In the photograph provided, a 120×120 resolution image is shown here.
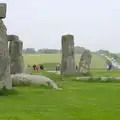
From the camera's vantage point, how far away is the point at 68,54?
4169cm

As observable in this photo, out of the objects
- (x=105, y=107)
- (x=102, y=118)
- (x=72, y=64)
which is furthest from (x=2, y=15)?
(x=72, y=64)

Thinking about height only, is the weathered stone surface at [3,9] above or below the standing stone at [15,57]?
above

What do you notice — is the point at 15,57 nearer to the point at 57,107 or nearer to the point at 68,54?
the point at 68,54

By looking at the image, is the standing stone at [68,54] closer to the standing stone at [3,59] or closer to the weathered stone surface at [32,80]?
the weathered stone surface at [32,80]

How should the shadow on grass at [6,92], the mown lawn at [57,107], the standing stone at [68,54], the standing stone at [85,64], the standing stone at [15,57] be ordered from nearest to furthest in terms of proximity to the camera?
the mown lawn at [57,107] → the shadow on grass at [6,92] → the standing stone at [15,57] → the standing stone at [68,54] → the standing stone at [85,64]

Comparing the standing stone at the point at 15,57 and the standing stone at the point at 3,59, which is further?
the standing stone at the point at 15,57

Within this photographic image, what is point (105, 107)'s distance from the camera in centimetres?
1484

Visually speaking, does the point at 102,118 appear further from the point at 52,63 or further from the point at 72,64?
the point at 52,63

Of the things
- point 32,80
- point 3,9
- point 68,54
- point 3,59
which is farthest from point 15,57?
point 3,9

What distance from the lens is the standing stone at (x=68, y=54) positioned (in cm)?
4109

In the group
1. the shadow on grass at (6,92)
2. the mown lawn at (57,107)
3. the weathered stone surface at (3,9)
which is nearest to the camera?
the mown lawn at (57,107)

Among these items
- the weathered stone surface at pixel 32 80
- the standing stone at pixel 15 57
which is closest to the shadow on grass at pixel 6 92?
the weathered stone surface at pixel 32 80

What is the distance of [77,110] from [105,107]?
1396mm

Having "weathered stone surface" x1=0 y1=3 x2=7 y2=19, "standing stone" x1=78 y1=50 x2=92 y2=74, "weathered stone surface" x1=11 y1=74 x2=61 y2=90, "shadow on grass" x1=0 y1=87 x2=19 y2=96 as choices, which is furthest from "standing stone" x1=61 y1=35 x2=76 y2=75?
"weathered stone surface" x1=0 y1=3 x2=7 y2=19
